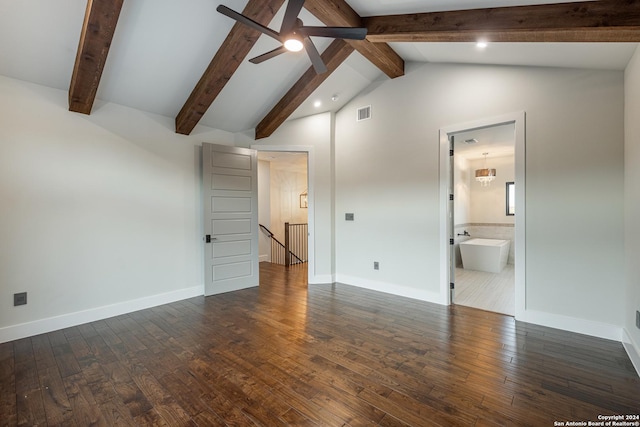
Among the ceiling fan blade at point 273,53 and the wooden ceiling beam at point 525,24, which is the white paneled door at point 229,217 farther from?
the wooden ceiling beam at point 525,24

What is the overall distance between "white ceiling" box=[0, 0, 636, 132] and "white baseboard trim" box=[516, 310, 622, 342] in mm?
2655

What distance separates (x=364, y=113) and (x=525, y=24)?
2.70 metres

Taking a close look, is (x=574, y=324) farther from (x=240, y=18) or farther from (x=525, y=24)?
(x=240, y=18)

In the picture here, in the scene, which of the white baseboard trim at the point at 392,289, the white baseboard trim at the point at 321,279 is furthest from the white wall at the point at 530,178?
the white baseboard trim at the point at 321,279

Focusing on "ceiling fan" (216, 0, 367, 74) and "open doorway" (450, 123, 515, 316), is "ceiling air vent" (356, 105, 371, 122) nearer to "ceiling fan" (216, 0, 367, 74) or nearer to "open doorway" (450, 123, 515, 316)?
"open doorway" (450, 123, 515, 316)

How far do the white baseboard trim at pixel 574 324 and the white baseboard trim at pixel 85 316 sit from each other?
186 inches

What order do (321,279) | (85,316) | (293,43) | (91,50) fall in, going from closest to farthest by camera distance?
(293,43) < (91,50) < (85,316) < (321,279)

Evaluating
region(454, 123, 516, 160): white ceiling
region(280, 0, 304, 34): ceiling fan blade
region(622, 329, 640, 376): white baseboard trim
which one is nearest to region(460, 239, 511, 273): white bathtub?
region(454, 123, 516, 160): white ceiling

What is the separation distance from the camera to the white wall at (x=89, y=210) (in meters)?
3.11

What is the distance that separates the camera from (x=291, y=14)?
7.52 ft

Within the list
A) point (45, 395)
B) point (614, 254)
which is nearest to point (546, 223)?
point (614, 254)

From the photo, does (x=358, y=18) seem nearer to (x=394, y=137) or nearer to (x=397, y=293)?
(x=394, y=137)

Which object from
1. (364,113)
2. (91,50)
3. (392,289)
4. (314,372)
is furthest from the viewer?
(364,113)

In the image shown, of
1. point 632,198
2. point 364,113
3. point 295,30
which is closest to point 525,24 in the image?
point 632,198
